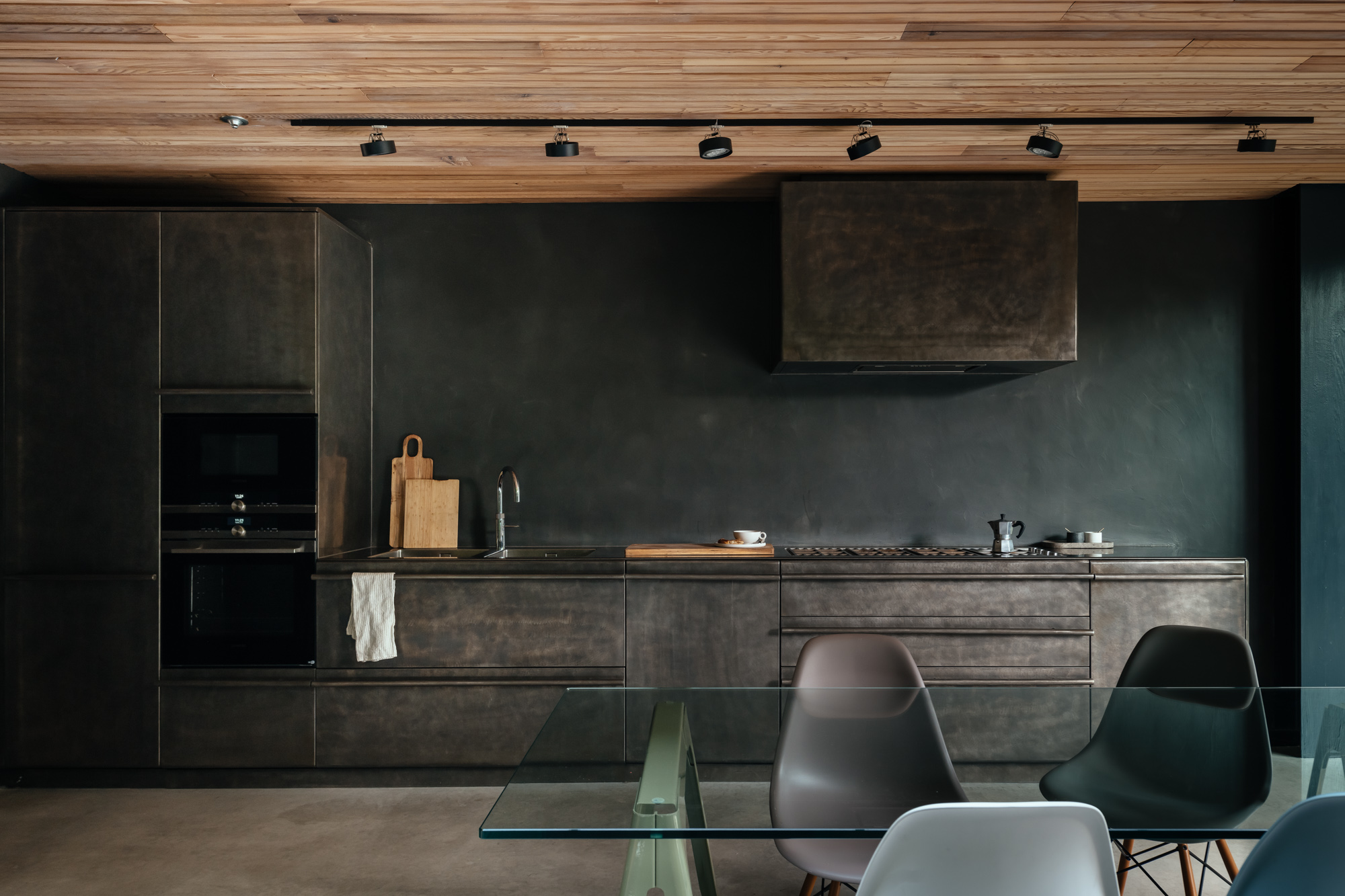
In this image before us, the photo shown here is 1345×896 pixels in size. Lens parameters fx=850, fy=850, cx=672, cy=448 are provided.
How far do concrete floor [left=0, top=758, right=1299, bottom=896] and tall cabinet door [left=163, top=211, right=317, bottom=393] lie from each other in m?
1.67

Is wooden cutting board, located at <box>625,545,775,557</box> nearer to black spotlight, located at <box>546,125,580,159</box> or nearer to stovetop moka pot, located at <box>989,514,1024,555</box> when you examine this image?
stovetop moka pot, located at <box>989,514,1024,555</box>

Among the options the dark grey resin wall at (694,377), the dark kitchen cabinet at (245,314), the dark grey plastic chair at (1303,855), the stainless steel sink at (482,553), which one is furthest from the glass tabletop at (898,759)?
the dark kitchen cabinet at (245,314)

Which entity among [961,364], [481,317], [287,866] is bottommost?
[287,866]

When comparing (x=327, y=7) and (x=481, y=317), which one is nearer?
(x=327, y=7)

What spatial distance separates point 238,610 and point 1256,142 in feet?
14.3

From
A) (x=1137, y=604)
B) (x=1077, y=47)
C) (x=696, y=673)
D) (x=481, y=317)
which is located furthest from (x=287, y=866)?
(x=1077, y=47)

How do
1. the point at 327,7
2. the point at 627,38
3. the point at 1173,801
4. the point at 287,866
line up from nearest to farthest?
the point at 1173,801 < the point at 327,7 < the point at 627,38 < the point at 287,866

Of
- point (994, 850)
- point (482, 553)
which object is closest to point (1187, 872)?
point (994, 850)

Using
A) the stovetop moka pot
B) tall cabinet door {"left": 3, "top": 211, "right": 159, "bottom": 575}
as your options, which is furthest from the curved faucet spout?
the stovetop moka pot

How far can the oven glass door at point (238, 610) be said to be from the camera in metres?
3.51

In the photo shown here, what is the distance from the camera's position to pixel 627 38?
98.3 inches

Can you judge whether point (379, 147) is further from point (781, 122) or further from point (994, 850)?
point (994, 850)

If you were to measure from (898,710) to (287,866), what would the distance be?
2.09 meters

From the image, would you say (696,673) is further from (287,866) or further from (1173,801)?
(1173,801)
